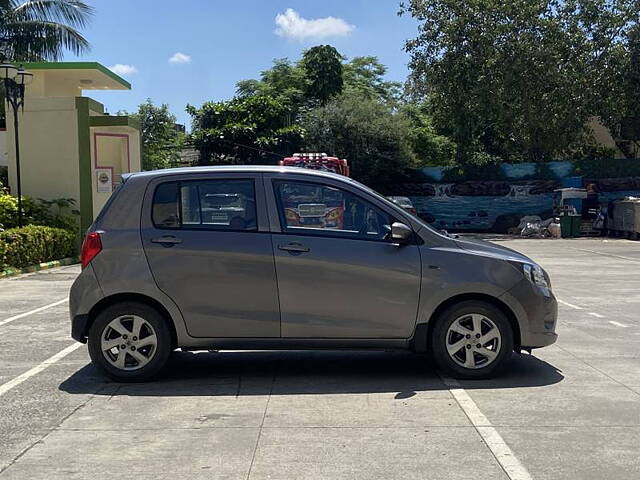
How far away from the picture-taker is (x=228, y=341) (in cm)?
635

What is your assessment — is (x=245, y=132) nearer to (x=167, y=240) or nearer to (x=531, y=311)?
(x=167, y=240)

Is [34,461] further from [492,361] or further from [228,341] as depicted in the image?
[492,361]

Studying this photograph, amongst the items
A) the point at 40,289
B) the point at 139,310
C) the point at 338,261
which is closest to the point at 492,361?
the point at 338,261

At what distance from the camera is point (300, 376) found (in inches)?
265

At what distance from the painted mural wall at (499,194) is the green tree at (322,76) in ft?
43.1

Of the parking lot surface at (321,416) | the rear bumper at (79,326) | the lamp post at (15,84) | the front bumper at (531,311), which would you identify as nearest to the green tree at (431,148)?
the lamp post at (15,84)

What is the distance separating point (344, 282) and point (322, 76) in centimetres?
3970

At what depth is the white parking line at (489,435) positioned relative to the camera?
4.34m

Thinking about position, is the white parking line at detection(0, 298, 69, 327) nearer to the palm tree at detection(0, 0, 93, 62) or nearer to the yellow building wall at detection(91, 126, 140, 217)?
the yellow building wall at detection(91, 126, 140, 217)

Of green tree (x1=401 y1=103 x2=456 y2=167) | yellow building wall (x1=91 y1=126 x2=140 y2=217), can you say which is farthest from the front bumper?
green tree (x1=401 y1=103 x2=456 y2=167)

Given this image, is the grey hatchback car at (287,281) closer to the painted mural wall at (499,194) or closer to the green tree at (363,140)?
the painted mural wall at (499,194)

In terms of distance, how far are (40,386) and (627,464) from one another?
191 inches

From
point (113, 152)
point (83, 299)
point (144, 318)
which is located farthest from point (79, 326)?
point (113, 152)

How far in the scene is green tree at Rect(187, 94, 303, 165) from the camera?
107 ft
